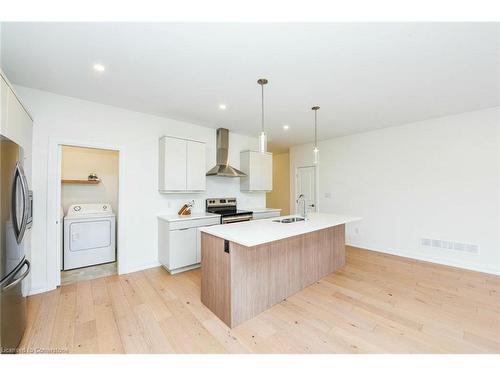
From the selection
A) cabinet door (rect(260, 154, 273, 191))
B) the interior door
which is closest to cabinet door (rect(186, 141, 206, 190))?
cabinet door (rect(260, 154, 273, 191))

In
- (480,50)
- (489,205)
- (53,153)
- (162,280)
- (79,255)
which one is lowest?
(162,280)

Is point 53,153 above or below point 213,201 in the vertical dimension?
above

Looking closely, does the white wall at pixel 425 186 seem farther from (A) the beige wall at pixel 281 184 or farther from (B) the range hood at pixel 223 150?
(B) the range hood at pixel 223 150

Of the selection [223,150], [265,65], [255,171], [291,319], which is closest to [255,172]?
[255,171]

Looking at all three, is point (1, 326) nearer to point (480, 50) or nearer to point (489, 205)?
point (480, 50)

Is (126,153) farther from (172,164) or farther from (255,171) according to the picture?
(255,171)

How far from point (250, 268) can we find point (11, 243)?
6.45 ft

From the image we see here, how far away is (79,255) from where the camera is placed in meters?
3.45

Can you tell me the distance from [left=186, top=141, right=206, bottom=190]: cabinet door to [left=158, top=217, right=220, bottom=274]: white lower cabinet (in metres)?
0.68

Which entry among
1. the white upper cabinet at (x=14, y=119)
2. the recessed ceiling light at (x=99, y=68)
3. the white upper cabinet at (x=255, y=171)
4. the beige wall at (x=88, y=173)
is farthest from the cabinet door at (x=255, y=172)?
the white upper cabinet at (x=14, y=119)

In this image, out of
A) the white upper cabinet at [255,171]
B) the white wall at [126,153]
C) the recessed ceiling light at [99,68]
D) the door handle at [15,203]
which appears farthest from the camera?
the white upper cabinet at [255,171]

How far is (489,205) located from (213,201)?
4.60 m

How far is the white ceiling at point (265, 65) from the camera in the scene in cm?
168
